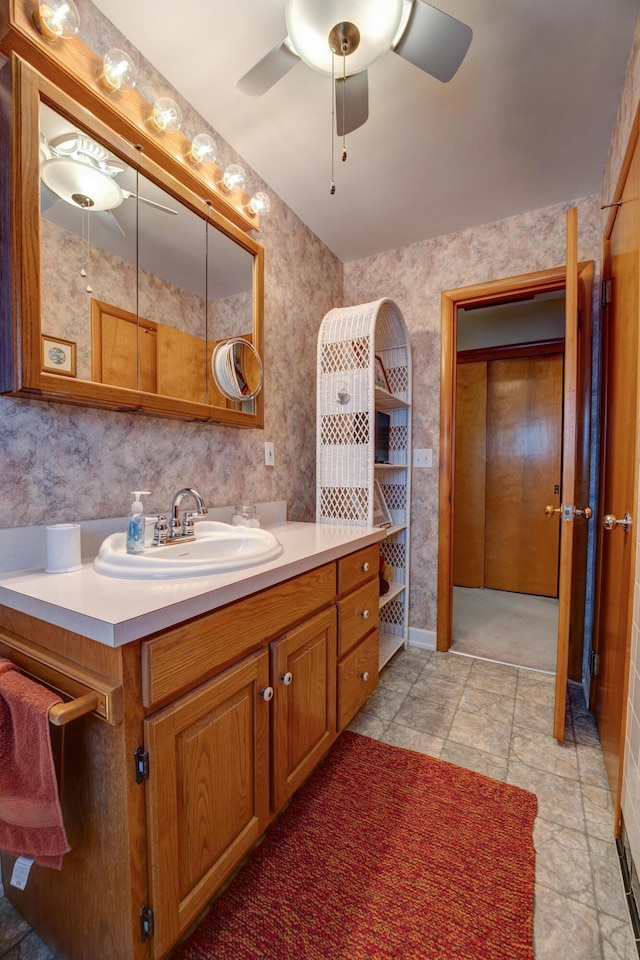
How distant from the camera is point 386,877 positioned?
1.06m

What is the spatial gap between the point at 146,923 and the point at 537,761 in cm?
137

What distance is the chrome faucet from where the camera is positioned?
1209 mm

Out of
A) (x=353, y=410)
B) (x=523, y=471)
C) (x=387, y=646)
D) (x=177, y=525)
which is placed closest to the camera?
(x=177, y=525)

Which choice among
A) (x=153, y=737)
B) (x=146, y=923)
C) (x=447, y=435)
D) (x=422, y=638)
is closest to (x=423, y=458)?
(x=447, y=435)

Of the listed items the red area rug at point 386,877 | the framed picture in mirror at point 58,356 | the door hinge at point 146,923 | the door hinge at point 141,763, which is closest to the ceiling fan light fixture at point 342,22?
the framed picture in mirror at point 58,356

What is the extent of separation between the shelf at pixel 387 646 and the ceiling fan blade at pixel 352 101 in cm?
222

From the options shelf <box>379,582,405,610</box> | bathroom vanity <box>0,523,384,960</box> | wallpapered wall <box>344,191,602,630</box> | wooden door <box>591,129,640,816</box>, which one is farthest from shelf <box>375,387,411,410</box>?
bathroom vanity <box>0,523,384,960</box>

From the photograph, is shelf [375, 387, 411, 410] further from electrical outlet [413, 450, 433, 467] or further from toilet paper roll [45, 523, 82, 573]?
toilet paper roll [45, 523, 82, 573]

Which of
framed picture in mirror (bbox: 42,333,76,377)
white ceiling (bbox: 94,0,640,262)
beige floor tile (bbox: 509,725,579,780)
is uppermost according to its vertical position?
white ceiling (bbox: 94,0,640,262)

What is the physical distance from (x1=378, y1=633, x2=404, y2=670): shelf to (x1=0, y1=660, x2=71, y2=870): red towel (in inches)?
61.6

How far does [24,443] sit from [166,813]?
902 millimetres

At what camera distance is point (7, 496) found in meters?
0.99

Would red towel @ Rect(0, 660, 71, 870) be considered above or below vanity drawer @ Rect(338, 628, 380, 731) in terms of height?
above

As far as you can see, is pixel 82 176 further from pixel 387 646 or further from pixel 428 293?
pixel 387 646
